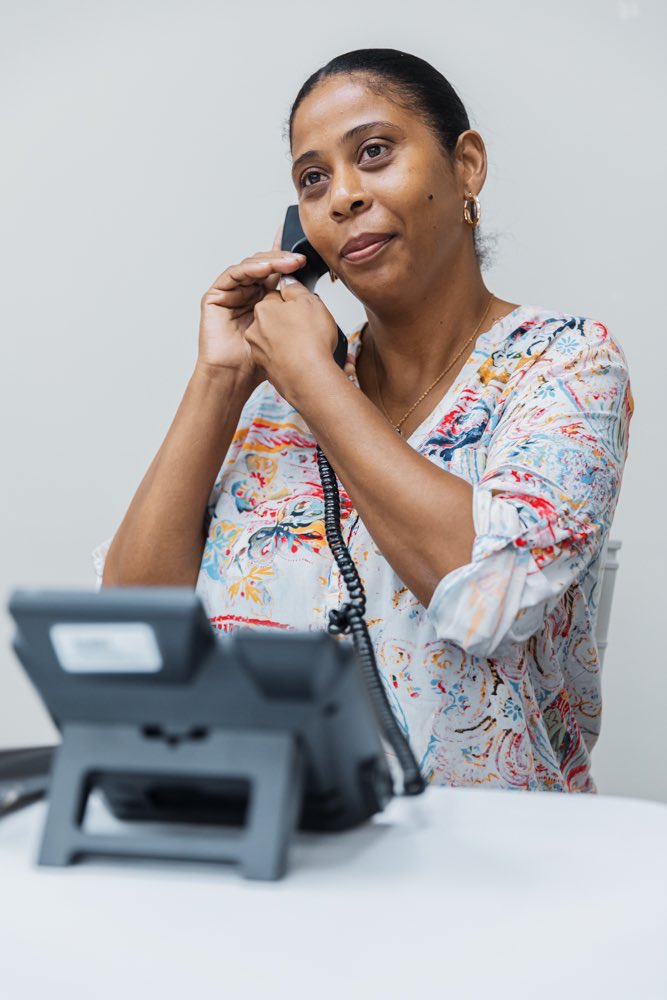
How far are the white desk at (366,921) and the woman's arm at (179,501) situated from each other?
773 mm

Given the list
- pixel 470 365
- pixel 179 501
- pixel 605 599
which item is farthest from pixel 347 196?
pixel 605 599

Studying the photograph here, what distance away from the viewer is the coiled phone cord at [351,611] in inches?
42.1

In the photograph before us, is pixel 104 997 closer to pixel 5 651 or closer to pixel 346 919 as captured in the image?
pixel 346 919

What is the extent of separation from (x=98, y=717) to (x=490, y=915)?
0.82 ft

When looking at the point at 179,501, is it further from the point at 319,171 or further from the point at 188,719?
the point at 188,719

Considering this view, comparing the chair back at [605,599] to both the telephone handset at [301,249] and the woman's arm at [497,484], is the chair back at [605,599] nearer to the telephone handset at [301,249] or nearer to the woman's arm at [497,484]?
the woman's arm at [497,484]

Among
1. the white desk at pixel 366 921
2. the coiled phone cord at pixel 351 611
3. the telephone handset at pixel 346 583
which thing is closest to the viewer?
the white desk at pixel 366 921

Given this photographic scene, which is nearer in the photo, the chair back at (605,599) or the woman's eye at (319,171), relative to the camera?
the woman's eye at (319,171)

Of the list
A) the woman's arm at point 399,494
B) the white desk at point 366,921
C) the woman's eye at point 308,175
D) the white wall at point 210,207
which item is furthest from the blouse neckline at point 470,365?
the white desk at point 366,921

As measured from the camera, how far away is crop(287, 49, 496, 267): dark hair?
152cm

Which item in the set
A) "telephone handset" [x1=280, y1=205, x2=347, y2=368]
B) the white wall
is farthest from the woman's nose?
the white wall

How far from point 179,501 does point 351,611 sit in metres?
0.32

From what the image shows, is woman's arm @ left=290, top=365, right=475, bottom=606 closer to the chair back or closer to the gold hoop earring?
the gold hoop earring

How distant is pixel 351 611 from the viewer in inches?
50.9
